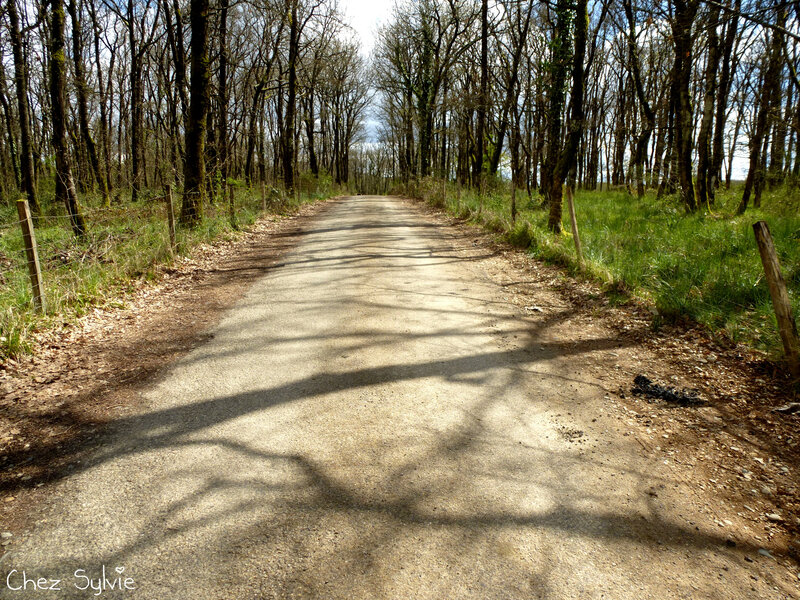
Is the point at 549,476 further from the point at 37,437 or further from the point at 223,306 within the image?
the point at 223,306

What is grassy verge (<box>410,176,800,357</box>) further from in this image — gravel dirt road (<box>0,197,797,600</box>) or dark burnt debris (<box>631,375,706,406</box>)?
gravel dirt road (<box>0,197,797,600</box>)

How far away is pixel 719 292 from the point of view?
5.70 meters

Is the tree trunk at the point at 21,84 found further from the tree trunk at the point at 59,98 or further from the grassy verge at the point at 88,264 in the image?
the grassy verge at the point at 88,264

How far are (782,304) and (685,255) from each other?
157 inches

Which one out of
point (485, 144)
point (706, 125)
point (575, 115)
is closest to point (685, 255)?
point (575, 115)

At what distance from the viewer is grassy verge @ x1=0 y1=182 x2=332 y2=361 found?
5122 millimetres

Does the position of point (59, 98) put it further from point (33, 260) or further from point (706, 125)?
point (706, 125)

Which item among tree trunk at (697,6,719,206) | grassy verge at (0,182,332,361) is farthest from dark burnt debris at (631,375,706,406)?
tree trunk at (697,6,719,206)

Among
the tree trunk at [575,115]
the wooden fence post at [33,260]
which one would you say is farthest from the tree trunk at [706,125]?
the wooden fence post at [33,260]

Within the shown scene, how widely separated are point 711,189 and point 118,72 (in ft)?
94.7

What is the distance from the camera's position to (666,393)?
405 cm

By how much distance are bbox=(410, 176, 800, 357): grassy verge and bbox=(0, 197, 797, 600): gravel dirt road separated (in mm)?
1779

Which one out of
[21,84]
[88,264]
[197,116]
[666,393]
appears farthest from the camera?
[21,84]

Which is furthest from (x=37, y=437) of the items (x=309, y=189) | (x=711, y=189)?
(x=309, y=189)
